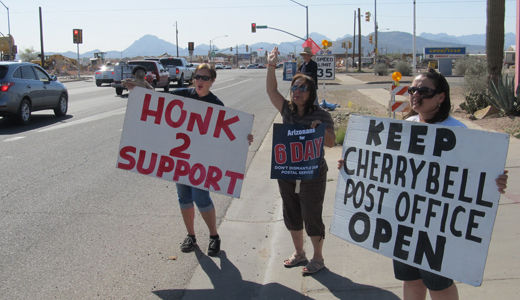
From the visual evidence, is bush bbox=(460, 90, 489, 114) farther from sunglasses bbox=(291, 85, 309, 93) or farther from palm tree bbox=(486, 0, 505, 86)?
sunglasses bbox=(291, 85, 309, 93)

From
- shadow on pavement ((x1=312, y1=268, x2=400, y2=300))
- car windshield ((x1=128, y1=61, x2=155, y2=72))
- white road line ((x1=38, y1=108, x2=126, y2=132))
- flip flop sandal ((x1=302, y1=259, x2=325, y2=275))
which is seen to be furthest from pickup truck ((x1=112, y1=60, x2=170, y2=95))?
shadow on pavement ((x1=312, y1=268, x2=400, y2=300))

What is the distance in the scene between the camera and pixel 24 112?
1469cm

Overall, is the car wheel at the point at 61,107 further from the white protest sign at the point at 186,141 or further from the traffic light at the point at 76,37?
the traffic light at the point at 76,37

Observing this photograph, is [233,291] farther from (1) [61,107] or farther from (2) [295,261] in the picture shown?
(1) [61,107]

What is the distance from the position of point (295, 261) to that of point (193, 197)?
3.66 feet

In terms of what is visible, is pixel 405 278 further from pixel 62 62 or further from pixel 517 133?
pixel 62 62

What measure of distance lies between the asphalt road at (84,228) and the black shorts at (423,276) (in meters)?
1.93

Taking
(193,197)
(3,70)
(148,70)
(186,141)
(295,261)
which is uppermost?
(148,70)

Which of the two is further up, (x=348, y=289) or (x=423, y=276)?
(x=423, y=276)

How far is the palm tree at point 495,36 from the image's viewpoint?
45.5ft

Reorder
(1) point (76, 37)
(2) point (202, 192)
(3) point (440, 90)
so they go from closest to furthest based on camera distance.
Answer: (3) point (440, 90), (2) point (202, 192), (1) point (76, 37)

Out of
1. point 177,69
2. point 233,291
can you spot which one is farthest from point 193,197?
point 177,69

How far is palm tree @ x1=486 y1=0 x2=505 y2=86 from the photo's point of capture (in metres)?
13.9

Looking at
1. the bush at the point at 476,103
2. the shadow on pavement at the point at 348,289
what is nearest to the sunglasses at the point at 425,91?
the shadow on pavement at the point at 348,289
